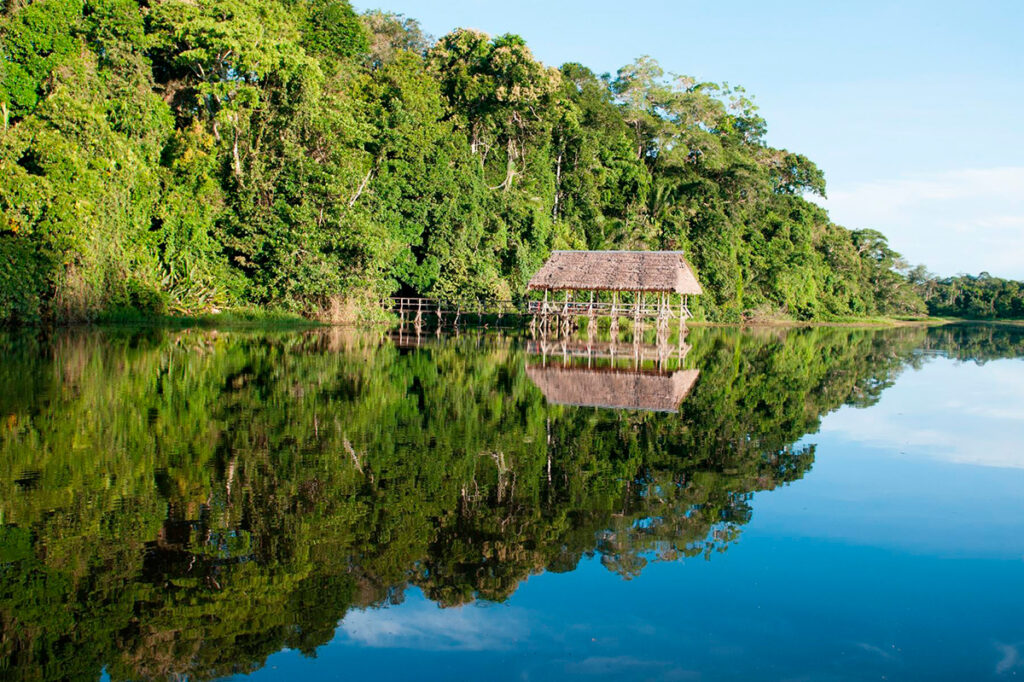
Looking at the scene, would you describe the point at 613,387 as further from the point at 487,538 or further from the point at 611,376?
the point at 487,538

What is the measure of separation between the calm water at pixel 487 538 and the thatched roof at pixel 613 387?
447 mm

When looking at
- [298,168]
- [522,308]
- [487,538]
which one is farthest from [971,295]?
[487,538]

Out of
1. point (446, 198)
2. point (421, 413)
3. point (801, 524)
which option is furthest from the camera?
point (446, 198)

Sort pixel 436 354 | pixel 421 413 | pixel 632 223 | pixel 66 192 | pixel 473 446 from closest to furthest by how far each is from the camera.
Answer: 1. pixel 473 446
2. pixel 421 413
3. pixel 436 354
4. pixel 66 192
5. pixel 632 223

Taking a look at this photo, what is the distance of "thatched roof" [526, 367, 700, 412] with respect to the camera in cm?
1383

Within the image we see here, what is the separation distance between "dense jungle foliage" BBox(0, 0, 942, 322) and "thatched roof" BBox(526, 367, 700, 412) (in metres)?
14.9

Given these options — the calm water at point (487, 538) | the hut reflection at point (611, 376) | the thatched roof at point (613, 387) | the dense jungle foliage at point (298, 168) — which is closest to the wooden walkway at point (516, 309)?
the dense jungle foliage at point (298, 168)

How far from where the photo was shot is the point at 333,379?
14977 mm

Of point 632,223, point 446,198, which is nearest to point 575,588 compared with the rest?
point 446,198

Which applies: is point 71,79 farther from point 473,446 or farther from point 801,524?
point 801,524

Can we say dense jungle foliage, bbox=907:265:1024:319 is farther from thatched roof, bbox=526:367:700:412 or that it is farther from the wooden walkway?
thatched roof, bbox=526:367:700:412

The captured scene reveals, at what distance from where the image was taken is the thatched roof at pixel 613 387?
1383 centimetres

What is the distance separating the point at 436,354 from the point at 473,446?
38.9ft

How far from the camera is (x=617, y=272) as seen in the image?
32.8 metres
